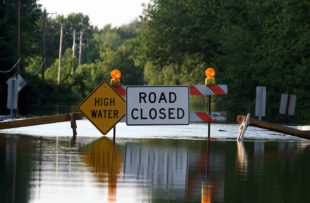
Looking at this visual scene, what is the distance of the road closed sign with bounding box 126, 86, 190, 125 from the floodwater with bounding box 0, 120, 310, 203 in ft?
2.00

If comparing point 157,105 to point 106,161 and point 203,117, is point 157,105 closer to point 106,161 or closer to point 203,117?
point 203,117

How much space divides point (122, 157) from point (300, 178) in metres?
4.15

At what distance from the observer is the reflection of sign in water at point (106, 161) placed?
11383 mm

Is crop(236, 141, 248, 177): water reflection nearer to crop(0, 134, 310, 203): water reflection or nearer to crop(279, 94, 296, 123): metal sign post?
crop(0, 134, 310, 203): water reflection

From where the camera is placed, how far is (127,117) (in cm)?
1805

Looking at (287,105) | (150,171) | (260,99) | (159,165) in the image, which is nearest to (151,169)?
(150,171)

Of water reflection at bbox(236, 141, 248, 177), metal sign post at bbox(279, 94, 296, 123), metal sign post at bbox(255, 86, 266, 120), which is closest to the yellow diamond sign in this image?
water reflection at bbox(236, 141, 248, 177)

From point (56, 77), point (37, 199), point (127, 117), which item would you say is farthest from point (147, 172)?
point (56, 77)

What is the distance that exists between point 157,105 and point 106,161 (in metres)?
3.97

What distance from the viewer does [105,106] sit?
61.5ft

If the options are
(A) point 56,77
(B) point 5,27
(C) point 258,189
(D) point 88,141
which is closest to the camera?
(C) point 258,189

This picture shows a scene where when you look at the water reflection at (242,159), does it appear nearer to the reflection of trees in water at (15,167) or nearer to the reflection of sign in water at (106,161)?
the reflection of sign in water at (106,161)

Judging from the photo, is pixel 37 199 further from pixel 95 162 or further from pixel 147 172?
pixel 95 162

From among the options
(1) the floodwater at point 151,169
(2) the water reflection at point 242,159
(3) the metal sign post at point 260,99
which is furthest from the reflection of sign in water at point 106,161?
(3) the metal sign post at point 260,99
